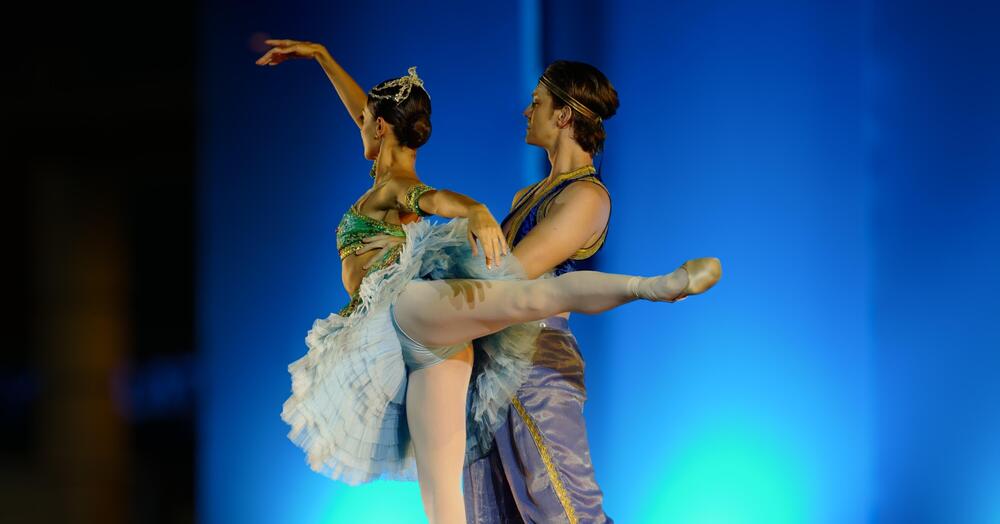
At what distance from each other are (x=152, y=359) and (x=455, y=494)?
1537mm

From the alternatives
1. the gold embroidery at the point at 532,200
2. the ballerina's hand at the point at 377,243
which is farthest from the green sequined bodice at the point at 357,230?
the gold embroidery at the point at 532,200

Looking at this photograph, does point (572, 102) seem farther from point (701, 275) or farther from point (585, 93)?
point (701, 275)

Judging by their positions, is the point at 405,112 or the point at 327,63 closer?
the point at 405,112

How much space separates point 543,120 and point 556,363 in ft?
1.95

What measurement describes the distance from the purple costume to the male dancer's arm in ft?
0.12

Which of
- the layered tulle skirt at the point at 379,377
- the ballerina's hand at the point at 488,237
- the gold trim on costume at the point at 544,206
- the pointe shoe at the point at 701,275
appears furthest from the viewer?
the gold trim on costume at the point at 544,206

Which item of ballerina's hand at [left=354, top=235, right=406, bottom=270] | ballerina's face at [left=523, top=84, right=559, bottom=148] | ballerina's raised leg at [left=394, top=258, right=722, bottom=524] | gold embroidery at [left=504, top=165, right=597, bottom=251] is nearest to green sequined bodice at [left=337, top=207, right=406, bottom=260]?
ballerina's hand at [left=354, top=235, right=406, bottom=270]

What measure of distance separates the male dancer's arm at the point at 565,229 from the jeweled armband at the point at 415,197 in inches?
11.2

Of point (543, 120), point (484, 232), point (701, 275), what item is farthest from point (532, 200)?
point (701, 275)

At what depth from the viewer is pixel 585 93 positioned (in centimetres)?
256

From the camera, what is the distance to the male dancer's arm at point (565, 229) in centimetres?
235

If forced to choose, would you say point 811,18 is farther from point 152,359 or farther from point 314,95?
point 152,359

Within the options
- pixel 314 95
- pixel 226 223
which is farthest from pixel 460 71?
pixel 226 223

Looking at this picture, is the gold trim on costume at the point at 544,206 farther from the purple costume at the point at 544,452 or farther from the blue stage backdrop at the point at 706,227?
the blue stage backdrop at the point at 706,227
